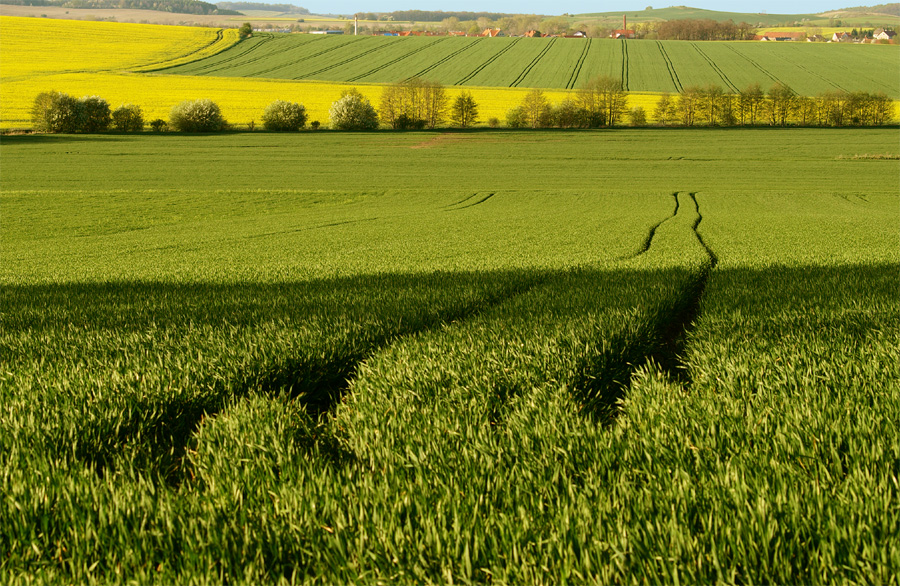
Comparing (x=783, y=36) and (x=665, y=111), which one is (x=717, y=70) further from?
(x=783, y=36)

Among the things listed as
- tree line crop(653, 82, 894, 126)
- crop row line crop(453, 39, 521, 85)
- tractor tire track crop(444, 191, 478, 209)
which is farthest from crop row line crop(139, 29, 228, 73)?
tractor tire track crop(444, 191, 478, 209)

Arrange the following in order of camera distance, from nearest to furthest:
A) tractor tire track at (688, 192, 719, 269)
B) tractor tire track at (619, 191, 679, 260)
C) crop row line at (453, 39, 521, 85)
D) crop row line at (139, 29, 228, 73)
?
1. tractor tire track at (688, 192, 719, 269)
2. tractor tire track at (619, 191, 679, 260)
3. crop row line at (139, 29, 228, 73)
4. crop row line at (453, 39, 521, 85)

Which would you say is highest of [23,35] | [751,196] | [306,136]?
[23,35]

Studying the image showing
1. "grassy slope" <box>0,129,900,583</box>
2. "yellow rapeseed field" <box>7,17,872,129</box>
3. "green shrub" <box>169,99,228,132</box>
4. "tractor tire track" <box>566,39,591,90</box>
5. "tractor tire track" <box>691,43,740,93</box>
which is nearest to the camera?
"grassy slope" <box>0,129,900,583</box>

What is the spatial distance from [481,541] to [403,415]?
4.73 feet

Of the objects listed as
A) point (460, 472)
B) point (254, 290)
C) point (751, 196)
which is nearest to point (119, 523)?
point (460, 472)

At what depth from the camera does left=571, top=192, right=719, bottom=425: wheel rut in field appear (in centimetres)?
431

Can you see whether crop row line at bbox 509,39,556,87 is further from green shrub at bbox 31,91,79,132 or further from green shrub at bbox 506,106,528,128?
green shrub at bbox 31,91,79,132

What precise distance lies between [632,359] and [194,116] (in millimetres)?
74991

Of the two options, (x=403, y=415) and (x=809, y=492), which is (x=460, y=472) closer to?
(x=403, y=415)

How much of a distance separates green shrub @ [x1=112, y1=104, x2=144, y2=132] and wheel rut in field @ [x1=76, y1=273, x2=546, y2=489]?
7633 centimetres

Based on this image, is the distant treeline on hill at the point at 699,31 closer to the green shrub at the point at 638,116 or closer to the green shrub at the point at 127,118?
the green shrub at the point at 638,116

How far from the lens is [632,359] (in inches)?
215

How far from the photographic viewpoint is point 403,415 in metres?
3.57
